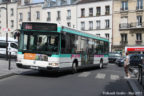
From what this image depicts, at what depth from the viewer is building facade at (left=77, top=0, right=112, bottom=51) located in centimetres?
5125

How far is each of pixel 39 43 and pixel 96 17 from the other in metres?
40.1

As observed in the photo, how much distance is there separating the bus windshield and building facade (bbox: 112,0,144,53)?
37.4m

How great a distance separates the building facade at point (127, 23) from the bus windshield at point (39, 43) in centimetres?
3741

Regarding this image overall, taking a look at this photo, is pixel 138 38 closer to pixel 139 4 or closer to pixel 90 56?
pixel 139 4

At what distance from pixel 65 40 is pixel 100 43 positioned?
26.5 ft

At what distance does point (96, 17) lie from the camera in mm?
52438

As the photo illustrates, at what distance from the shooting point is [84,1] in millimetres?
54406

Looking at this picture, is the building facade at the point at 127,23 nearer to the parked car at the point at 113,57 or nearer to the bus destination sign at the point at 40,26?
the parked car at the point at 113,57

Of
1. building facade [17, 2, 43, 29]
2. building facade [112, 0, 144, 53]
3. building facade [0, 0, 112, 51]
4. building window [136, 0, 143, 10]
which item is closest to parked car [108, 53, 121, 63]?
building facade [112, 0, 144, 53]

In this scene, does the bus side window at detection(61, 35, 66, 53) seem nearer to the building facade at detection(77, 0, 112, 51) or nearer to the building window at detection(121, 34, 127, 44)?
the building window at detection(121, 34, 127, 44)

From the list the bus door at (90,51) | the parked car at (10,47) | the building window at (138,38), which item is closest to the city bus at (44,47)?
the bus door at (90,51)

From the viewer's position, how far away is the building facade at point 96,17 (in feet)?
168

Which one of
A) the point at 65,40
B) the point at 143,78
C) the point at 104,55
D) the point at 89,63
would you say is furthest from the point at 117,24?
the point at 143,78

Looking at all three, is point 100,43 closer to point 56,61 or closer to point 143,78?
point 56,61
